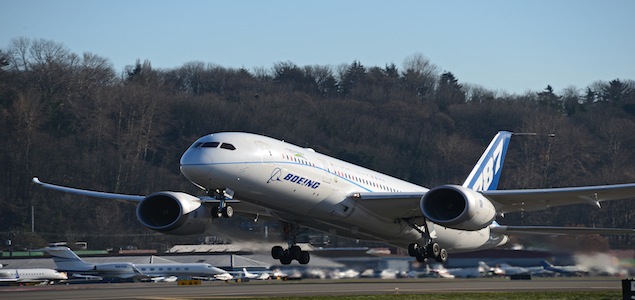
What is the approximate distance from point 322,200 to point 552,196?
9.03 meters

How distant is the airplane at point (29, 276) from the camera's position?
244 ft

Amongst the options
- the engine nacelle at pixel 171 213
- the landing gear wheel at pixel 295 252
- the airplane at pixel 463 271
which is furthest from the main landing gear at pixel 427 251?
the airplane at pixel 463 271

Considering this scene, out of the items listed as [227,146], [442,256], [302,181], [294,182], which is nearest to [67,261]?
[442,256]

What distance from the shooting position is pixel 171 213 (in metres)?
46.5

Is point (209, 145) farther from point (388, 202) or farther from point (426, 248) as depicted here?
point (426, 248)

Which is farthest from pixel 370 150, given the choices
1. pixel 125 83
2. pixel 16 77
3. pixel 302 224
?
pixel 302 224

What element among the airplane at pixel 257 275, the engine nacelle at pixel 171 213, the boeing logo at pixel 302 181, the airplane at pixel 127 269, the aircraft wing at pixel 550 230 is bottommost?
the airplane at pixel 257 275

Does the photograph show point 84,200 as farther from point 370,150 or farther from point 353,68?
point 353,68

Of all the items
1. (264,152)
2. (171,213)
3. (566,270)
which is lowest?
(566,270)

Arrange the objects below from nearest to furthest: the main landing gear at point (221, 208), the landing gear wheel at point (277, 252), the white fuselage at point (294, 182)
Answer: the white fuselage at point (294, 182) → the main landing gear at point (221, 208) → the landing gear wheel at point (277, 252)

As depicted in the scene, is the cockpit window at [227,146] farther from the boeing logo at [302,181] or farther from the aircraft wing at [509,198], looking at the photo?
the aircraft wing at [509,198]

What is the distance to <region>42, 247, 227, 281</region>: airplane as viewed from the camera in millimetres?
76250

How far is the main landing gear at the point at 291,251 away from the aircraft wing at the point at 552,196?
7.76 meters

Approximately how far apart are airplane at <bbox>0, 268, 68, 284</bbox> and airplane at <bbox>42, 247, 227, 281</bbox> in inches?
104
